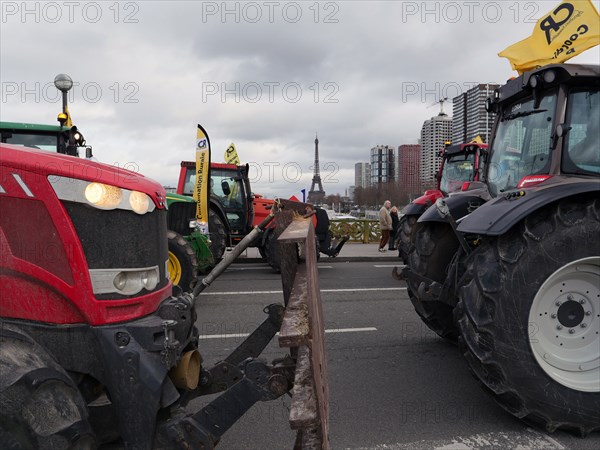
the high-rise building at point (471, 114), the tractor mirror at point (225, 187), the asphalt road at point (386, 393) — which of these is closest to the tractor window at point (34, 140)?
the asphalt road at point (386, 393)

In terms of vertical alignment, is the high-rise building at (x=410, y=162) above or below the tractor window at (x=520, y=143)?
above

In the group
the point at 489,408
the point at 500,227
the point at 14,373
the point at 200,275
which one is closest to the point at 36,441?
the point at 14,373

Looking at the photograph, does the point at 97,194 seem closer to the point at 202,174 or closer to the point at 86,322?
the point at 86,322

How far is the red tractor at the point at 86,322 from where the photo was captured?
1766 mm

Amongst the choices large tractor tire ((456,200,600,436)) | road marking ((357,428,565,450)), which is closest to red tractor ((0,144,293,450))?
road marking ((357,428,565,450))

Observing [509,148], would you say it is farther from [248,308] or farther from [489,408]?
[248,308]

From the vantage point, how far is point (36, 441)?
65.7 inches

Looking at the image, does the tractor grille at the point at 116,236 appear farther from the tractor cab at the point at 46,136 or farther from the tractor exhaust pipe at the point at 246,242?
the tractor cab at the point at 46,136

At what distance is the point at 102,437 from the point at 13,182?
125 centimetres

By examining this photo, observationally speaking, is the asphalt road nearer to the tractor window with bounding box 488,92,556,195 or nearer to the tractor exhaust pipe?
the tractor exhaust pipe

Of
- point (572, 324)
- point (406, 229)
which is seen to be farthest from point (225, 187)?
point (572, 324)

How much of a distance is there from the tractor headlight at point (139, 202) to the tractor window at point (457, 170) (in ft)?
29.8

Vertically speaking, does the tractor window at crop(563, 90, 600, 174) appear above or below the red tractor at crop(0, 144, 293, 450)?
above

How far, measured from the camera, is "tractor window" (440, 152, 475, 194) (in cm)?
1041
